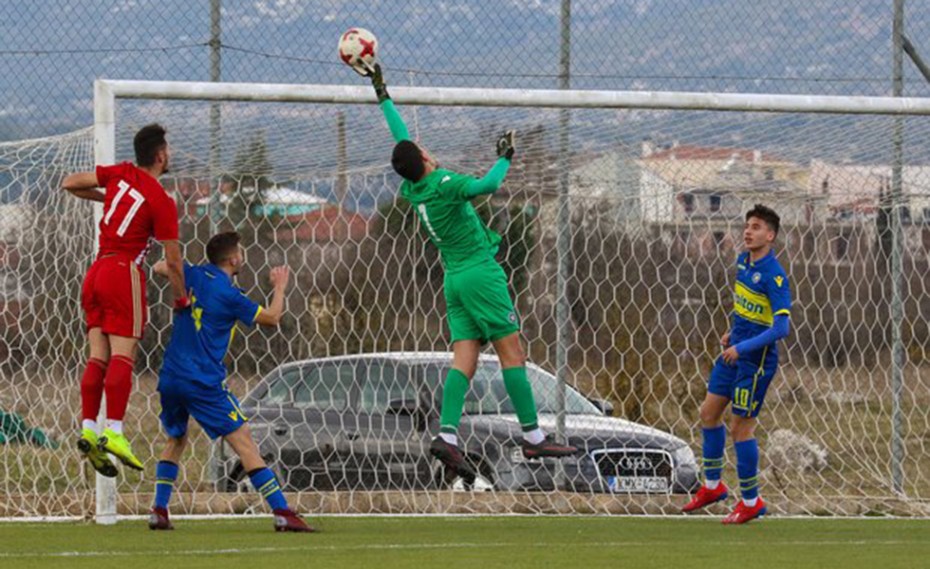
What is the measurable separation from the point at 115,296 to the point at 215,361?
0.70m

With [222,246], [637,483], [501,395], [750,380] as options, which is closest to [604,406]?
[637,483]

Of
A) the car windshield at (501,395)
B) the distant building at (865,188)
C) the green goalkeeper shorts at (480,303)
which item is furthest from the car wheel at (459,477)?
the distant building at (865,188)

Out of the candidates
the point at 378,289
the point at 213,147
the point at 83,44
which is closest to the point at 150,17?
the point at 83,44

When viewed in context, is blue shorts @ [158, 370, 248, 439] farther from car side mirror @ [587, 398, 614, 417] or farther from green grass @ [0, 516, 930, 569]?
car side mirror @ [587, 398, 614, 417]

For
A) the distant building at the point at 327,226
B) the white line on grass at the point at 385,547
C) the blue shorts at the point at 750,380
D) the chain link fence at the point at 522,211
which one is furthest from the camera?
the distant building at the point at 327,226

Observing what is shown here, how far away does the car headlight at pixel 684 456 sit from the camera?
46.5 ft

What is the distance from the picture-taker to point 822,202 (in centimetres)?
1493

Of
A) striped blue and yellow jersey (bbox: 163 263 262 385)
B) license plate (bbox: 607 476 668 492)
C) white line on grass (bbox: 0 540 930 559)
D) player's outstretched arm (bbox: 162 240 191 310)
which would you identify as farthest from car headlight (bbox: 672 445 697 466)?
player's outstretched arm (bbox: 162 240 191 310)

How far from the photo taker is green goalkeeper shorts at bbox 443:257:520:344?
11.4 m

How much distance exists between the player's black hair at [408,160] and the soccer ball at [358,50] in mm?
567

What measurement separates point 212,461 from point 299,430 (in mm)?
817

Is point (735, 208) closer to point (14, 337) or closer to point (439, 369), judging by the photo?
point (439, 369)

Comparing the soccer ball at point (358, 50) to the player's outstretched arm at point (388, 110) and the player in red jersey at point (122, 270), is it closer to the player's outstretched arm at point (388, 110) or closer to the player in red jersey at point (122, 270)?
the player's outstretched arm at point (388, 110)

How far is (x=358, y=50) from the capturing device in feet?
37.8
